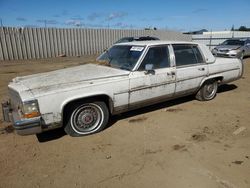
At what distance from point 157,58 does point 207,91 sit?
2.06m

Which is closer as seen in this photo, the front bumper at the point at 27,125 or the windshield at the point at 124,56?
the front bumper at the point at 27,125

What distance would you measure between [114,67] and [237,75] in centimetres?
386

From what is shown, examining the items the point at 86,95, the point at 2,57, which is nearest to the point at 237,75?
the point at 86,95

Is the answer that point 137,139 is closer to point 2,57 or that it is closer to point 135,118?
point 135,118

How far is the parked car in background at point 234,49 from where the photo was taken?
1509 cm

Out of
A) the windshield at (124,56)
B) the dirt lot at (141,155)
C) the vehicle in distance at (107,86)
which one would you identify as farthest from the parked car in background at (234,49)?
the windshield at (124,56)

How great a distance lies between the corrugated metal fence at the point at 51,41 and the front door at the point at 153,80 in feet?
47.9

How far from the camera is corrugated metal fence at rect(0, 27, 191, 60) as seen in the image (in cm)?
1636

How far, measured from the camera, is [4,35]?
16.0m

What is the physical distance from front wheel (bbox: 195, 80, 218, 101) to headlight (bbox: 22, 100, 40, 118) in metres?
4.18

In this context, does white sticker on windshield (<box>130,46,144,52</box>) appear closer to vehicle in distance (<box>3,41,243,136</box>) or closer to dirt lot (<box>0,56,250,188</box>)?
vehicle in distance (<box>3,41,243,136</box>)

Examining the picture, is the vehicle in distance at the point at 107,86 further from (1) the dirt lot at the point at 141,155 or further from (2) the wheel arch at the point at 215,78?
(1) the dirt lot at the point at 141,155

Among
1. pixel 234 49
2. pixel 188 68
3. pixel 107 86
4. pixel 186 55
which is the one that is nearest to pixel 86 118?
pixel 107 86

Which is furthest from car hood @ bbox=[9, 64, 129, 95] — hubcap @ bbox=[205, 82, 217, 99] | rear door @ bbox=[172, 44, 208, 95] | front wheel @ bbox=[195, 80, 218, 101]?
hubcap @ bbox=[205, 82, 217, 99]
